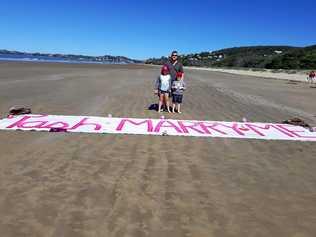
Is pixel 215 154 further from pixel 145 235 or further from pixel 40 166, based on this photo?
pixel 145 235

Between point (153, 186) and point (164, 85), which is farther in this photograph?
point (164, 85)

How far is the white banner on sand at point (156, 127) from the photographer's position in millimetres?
8719

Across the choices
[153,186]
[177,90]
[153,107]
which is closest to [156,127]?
[177,90]

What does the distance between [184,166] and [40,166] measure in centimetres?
213

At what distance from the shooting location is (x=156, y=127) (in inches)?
369

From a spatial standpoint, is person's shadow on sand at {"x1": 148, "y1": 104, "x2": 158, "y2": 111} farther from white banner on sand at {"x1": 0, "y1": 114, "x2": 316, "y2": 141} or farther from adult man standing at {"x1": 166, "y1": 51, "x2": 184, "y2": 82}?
white banner on sand at {"x1": 0, "y1": 114, "x2": 316, "y2": 141}

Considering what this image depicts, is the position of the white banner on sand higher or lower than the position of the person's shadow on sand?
higher

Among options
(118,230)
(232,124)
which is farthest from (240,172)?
(232,124)

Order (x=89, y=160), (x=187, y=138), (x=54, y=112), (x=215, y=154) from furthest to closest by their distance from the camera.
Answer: (x=54, y=112) < (x=187, y=138) < (x=215, y=154) < (x=89, y=160)

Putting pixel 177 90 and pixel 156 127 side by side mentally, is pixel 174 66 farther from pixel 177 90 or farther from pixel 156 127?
pixel 156 127

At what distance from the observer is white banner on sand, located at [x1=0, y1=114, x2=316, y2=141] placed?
343 inches

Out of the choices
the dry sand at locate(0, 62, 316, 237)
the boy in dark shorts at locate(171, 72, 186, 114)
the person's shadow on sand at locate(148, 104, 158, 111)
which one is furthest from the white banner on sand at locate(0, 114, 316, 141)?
the person's shadow on sand at locate(148, 104, 158, 111)

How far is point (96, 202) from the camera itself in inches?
175

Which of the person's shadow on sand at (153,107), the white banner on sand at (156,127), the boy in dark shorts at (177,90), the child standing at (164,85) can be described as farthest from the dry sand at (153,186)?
the person's shadow on sand at (153,107)
